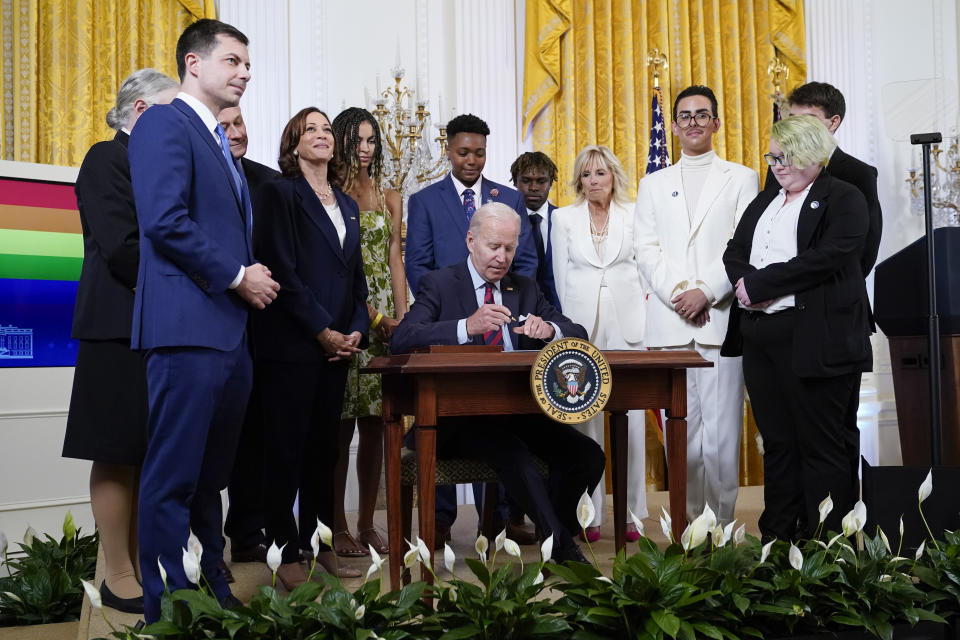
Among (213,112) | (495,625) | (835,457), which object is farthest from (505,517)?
(213,112)

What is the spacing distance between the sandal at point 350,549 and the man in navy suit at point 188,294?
3.53 feet

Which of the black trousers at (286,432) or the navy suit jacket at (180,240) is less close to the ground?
the navy suit jacket at (180,240)

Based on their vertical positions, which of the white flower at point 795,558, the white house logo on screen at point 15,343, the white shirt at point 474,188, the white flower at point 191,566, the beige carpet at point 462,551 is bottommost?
the beige carpet at point 462,551

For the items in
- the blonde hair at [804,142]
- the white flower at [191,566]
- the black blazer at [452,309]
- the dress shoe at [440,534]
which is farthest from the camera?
the dress shoe at [440,534]

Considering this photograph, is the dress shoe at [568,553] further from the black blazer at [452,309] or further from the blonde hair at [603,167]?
the blonde hair at [603,167]

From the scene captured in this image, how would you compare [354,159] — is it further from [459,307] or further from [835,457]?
[835,457]

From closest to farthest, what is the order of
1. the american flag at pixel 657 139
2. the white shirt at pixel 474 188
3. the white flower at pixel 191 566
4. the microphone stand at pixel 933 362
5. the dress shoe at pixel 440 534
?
the white flower at pixel 191 566 → the microphone stand at pixel 933 362 → the dress shoe at pixel 440 534 → the white shirt at pixel 474 188 → the american flag at pixel 657 139

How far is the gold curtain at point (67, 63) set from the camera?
4809mm

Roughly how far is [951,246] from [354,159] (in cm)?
266

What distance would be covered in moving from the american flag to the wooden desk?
3293 millimetres

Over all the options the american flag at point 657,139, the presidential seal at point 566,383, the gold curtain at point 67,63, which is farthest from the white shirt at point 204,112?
the american flag at point 657,139

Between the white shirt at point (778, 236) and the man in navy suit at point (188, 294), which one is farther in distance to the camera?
the white shirt at point (778, 236)

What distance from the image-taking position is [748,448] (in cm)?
627

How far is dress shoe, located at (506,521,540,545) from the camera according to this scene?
376 cm
